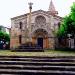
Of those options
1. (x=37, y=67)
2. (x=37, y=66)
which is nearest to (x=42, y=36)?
(x=37, y=66)

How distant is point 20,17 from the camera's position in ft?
163

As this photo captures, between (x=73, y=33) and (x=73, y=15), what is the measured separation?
6160mm

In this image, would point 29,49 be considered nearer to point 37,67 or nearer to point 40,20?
point 37,67

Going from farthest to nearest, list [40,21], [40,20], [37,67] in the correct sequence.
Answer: [40,20] < [40,21] < [37,67]

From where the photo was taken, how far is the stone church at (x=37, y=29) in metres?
46.9

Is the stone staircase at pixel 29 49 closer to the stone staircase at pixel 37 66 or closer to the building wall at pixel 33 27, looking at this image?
the stone staircase at pixel 37 66

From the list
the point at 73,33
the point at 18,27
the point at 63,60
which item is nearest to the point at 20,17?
the point at 18,27

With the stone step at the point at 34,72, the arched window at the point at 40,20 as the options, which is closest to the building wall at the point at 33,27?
the arched window at the point at 40,20

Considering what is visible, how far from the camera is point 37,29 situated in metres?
47.2

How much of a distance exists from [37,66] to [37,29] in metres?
34.7

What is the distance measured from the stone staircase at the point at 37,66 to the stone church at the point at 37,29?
32.3 meters

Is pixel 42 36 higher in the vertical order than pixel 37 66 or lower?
higher

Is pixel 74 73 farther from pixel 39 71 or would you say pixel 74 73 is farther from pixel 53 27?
pixel 53 27

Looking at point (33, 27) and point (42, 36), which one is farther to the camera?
point (42, 36)
